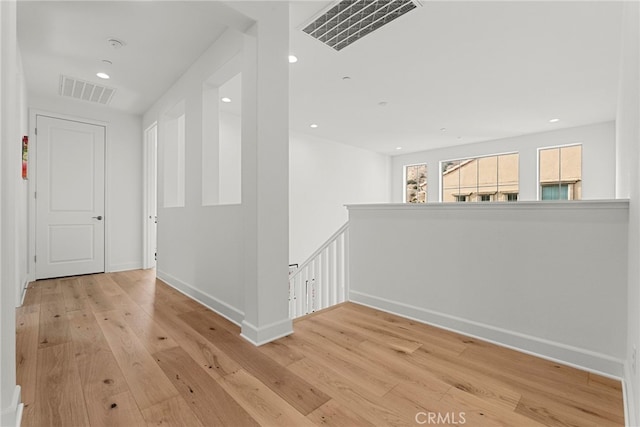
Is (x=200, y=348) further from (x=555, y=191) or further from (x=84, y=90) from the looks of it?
(x=555, y=191)

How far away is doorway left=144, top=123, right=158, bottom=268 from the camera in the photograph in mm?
4926

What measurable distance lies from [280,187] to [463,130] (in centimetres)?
518

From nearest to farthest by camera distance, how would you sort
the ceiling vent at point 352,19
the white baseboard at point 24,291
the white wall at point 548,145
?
the ceiling vent at point 352,19, the white baseboard at point 24,291, the white wall at point 548,145

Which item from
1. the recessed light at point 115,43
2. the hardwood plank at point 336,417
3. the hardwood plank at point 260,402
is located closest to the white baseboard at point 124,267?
the recessed light at point 115,43

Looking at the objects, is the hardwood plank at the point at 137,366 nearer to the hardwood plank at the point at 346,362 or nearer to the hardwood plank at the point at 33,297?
the hardwood plank at the point at 346,362

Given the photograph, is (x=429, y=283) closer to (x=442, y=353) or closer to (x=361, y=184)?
(x=442, y=353)

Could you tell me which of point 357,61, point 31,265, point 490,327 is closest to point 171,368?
point 490,327

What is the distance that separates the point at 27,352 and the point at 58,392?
0.74 m

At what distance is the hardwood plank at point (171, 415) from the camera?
4.51 feet

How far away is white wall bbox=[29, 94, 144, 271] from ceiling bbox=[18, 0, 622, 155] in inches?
16.1

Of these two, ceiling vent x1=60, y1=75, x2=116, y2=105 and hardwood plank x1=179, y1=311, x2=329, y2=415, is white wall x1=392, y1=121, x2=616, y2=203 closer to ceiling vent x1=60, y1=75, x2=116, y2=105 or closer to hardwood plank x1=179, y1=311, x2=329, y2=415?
hardwood plank x1=179, y1=311, x2=329, y2=415

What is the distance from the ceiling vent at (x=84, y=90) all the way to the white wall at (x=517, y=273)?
3937 millimetres

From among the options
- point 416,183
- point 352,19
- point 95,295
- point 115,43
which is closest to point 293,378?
point 352,19

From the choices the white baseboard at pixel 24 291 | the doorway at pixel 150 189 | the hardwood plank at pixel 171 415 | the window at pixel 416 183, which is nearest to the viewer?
the hardwood plank at pixel 171 415
